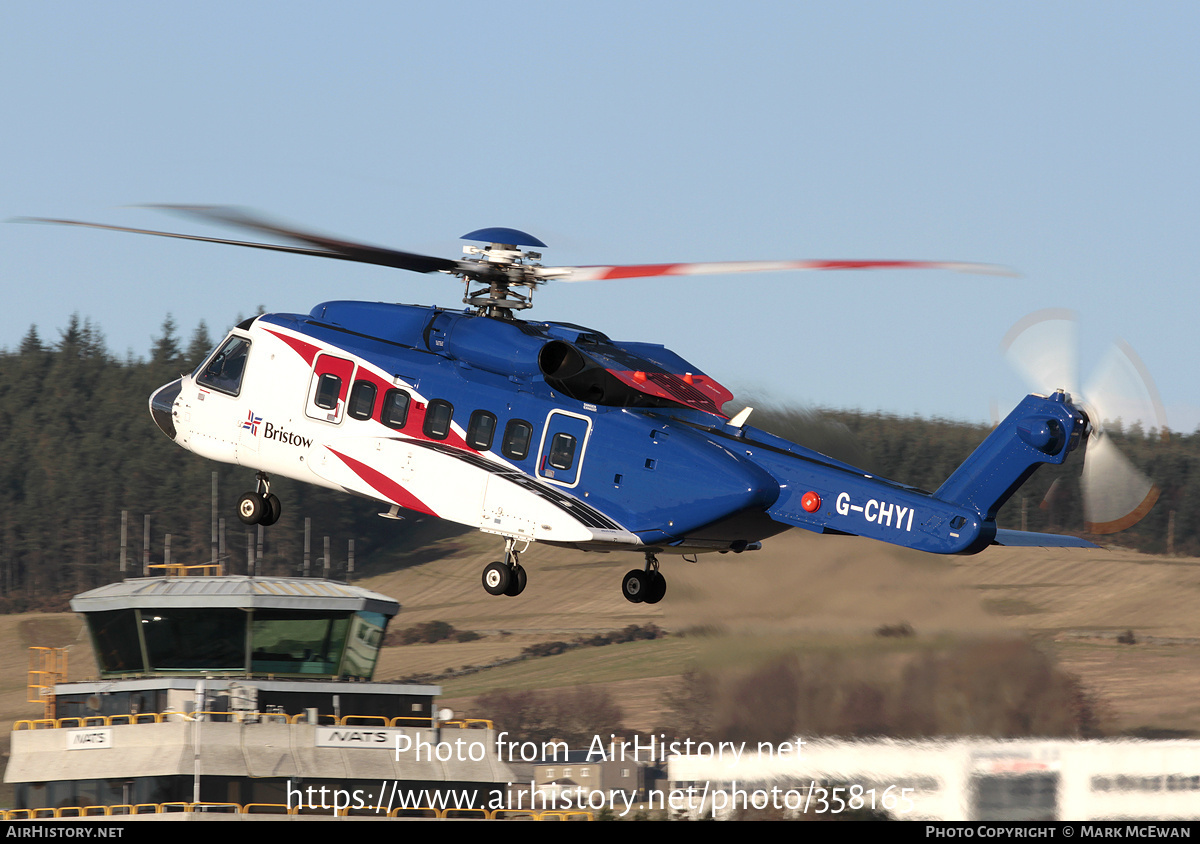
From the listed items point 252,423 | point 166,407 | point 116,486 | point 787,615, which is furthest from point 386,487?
point 116,486

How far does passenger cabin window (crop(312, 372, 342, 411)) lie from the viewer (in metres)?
27.5

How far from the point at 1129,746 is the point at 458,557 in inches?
3403

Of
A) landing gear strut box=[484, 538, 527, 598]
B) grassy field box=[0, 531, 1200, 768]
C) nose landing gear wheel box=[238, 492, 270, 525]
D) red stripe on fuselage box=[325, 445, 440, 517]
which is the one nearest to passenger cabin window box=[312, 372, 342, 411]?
red stripe on fuselage box=[325, 445, 440, 517]

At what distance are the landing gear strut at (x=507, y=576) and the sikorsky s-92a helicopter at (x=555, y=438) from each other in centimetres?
3

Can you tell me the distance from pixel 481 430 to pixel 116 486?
117 meters

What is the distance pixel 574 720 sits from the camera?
242 feet

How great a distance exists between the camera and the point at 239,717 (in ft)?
128

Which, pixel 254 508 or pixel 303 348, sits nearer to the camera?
pixel 303 348

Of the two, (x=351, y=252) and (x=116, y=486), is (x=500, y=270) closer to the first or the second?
(x=351, y=252)

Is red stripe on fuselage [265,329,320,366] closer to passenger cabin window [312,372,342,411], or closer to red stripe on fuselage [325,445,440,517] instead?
passenger cabin window [312,372,342,411]

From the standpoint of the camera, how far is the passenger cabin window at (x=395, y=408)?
26688 mm

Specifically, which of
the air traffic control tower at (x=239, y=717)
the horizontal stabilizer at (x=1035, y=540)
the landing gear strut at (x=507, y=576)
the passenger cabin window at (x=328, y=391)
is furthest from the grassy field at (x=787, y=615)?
the passenger cabin window at (x=328, y=391)
